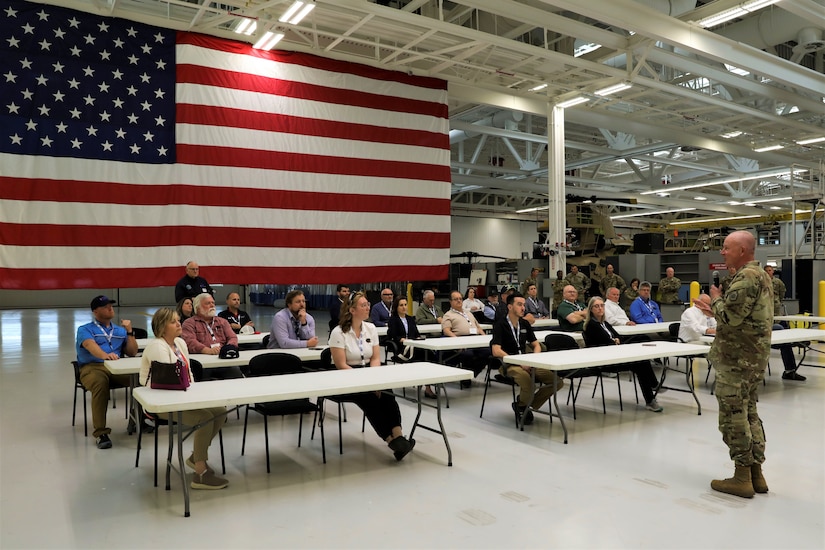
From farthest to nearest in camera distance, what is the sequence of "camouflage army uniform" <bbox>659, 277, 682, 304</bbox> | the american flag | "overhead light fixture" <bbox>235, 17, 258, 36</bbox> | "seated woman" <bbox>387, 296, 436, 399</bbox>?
1. "camouflage army uniform" <bbox>659, 277, 682, 304</bbox>
2. "overhead light fixture" <bbox>235, 17, 258, 36</bbox>
3. the american flag
4. "seated woman" <bbox>387, 296, 436, 399</bbox>

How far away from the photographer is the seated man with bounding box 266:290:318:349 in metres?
6.07

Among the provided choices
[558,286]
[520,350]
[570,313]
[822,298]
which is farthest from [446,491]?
[822,298]

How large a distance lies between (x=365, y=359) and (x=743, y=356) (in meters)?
2.81

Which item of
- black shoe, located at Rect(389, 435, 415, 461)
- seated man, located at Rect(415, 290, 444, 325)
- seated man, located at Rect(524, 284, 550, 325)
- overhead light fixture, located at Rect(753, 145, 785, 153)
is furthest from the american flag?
overhead light fixture, located at Rect(753, 145, 785, 153)

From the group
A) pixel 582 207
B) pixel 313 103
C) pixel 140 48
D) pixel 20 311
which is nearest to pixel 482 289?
pixel 582 207

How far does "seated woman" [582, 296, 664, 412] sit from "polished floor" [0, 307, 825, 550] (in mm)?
286

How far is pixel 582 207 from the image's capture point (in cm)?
1550

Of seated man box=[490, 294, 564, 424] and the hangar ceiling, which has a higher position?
the hangar ceiling

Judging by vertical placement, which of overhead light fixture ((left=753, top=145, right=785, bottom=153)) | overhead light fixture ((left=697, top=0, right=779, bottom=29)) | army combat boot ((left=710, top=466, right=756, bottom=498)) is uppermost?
overhead light fixture ((left=697, top=0, right=779, bottom=29))

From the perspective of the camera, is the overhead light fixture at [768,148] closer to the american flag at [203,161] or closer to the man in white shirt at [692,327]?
the american flag at [203,161]

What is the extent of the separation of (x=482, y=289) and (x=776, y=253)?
2014 centimetres

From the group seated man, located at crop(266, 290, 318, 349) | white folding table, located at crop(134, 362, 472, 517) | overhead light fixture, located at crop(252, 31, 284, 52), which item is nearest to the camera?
white folding table, located at crop(134, 362, 472, 517)

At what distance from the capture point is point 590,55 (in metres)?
→ 10.5

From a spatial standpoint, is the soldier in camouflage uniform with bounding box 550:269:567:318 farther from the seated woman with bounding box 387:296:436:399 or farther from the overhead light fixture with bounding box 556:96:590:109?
the seated woman with bounding box 387:296:436:399
